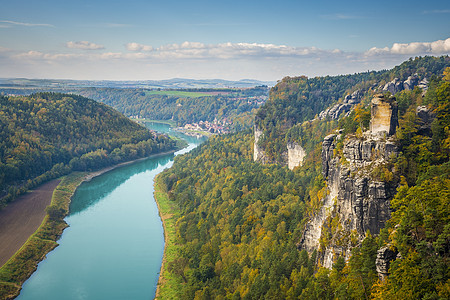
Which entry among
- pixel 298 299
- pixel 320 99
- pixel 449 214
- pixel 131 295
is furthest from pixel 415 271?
pixel 320 99

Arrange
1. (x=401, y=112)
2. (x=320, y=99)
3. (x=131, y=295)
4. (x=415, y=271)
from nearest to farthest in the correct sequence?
(x=415, y=271) < (x=401, y=112) < (x=131, y=295) < (x=320, y=99)

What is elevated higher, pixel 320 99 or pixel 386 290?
pixel 320 99

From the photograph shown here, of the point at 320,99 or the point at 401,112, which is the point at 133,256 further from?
the point at 320,99

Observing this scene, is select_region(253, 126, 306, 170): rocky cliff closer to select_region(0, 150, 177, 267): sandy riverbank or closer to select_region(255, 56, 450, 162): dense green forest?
select_region(255, 56, 450, 162): dense green forest

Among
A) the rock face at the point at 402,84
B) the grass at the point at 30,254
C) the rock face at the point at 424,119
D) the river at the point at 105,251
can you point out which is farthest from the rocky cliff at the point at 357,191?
the rock face at the point at 402,84

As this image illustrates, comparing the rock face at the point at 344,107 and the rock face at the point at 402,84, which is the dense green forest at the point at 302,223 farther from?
the rock face at the point at 344,107

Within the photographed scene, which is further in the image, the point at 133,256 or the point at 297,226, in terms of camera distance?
the point at 133,256
